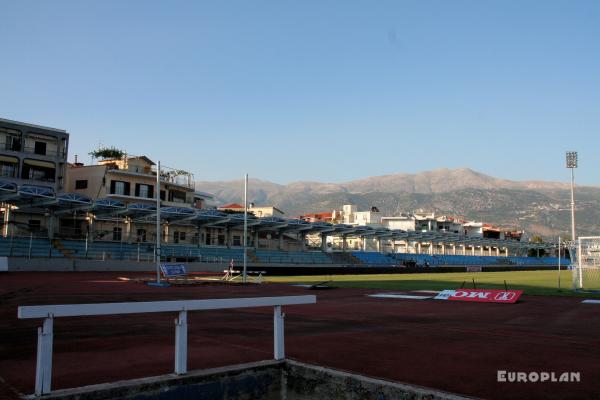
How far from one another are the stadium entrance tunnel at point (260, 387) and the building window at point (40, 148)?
60.5 meters

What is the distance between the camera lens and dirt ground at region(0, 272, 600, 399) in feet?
21.3

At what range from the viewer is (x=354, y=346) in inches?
362

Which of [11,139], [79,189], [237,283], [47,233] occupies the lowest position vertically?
[237,283]

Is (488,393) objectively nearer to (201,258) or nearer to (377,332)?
(377,332)

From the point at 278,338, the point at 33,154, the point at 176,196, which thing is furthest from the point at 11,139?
the point at 278,338

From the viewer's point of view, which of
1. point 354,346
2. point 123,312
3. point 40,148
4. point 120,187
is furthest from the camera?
point 120,187

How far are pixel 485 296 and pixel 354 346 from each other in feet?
43.8

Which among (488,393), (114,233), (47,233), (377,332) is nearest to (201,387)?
(488,393)

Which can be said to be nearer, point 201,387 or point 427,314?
point 201,387

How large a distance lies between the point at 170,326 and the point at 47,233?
4266 cm

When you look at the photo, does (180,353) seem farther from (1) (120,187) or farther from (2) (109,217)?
(1) (120,187)

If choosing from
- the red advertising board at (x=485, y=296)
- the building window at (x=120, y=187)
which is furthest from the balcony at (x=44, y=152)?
the red advertising board at (x=485, y=296)

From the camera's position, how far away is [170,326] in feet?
39.5

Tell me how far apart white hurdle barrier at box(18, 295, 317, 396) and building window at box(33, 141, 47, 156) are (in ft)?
197
